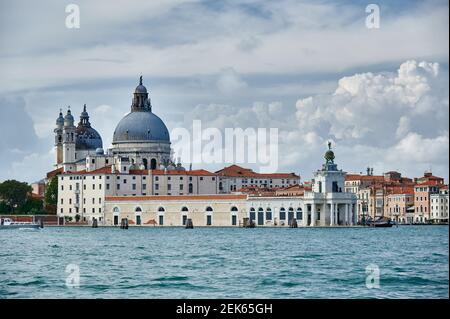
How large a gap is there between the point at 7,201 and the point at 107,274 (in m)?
43.1

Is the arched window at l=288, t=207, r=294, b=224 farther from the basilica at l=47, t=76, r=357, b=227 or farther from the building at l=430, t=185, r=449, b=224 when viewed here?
the building at l=430, t=185, r=449, b=224

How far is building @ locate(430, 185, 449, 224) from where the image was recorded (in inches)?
2125

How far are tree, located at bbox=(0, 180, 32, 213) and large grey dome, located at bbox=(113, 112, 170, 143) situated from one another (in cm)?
525

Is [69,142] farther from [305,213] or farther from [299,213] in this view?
[305,213]

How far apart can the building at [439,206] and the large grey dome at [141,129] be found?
1361 cm

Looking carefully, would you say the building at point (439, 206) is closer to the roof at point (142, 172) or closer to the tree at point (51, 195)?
the roof at point (142, 172)

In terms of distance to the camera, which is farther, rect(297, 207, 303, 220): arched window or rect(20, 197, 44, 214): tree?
rect(20, 197, 44, 214): tree

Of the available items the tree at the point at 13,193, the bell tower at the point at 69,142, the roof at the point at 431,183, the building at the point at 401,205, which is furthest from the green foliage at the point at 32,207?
the roof at the point at 431,183

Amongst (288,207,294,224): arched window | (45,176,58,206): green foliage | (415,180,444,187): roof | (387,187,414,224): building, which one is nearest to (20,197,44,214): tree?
(45,176,58,206): green foliage

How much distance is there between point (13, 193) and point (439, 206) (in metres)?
20.8

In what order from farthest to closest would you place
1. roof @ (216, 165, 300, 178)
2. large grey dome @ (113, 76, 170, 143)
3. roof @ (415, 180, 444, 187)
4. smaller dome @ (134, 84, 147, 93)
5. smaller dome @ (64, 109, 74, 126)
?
smaller dome @ (64, 109, 74, 126) → smaller dome @ (134, 84, 147, 93) → roof @ (415, 180, 444, 187) → roof @ (216, 165, 300, 178) → large grey dome @ (113, 76, 170, 143)

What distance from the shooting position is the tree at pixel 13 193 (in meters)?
54.8
